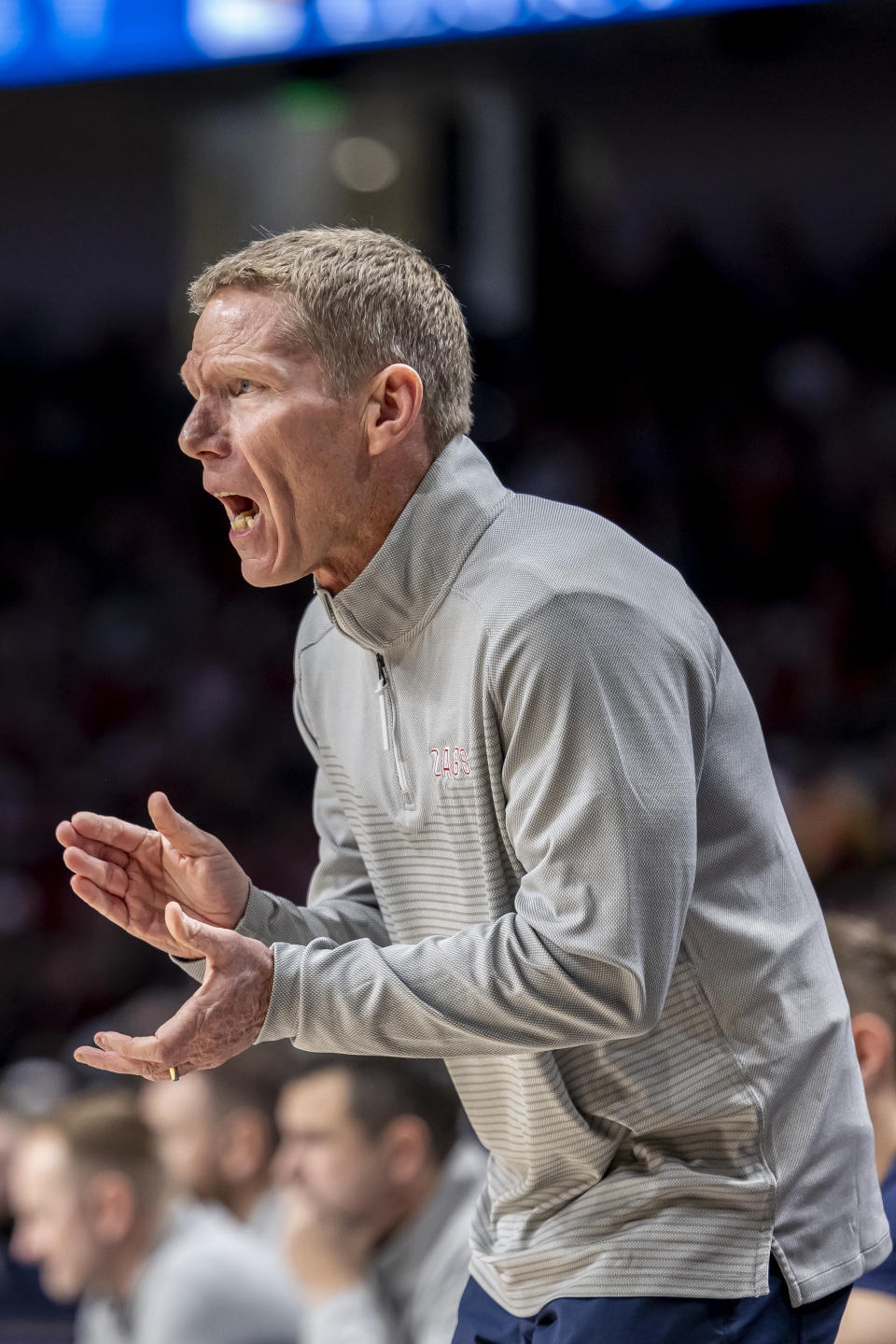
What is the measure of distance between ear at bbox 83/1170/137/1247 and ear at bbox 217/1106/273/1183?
269 mm

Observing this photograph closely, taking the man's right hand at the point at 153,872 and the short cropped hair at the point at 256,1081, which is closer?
the man's right hand at the point at 153,872

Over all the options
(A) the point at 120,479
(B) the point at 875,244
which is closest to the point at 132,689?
(A) the point at 120,479

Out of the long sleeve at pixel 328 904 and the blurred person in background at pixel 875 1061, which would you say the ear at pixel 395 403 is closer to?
the long sleeve at pixel 328 904

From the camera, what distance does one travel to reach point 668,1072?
1.50 m

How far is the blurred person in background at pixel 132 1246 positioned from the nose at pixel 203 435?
212 centimetres

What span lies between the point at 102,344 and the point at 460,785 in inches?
253

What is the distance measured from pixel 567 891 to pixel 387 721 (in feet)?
1.01

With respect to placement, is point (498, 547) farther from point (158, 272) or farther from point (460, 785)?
point (158, 272)

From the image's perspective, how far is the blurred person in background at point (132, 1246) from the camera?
3178 mm

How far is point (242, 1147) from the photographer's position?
11.5 ft

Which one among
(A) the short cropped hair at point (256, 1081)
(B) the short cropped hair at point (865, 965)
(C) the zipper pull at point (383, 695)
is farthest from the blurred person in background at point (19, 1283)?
(C) the zipper pull at point (383, 695)

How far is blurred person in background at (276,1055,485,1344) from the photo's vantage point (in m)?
2.86

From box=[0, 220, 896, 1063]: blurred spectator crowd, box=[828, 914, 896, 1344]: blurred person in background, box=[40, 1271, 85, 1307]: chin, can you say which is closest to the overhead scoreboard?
box=[0, 220, 896, 1063]: blurred spectator crowd

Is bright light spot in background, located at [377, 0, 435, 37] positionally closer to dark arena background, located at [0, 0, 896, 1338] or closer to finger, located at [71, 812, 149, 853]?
dark arena background, located at [0, 0, 896, 1338]
